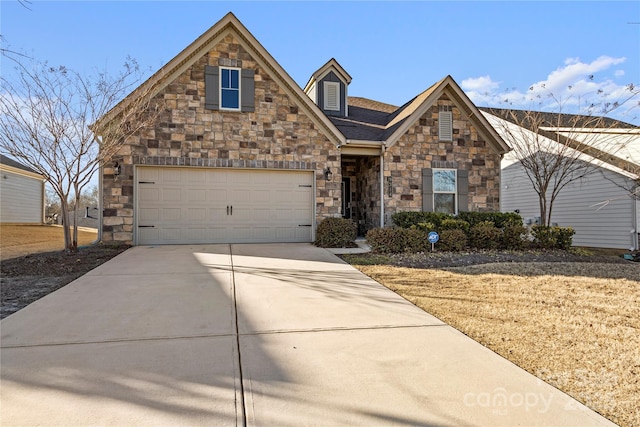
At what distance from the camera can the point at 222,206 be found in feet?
35.3

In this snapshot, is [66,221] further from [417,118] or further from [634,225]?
[634,225]

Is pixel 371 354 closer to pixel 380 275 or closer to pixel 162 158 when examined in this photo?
pixel 380 275

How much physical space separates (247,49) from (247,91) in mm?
1293

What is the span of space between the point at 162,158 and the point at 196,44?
135 inches

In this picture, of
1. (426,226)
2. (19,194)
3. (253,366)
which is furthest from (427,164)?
(19,194)

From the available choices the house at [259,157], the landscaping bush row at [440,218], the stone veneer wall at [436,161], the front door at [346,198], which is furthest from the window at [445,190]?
the front door at [346,198]

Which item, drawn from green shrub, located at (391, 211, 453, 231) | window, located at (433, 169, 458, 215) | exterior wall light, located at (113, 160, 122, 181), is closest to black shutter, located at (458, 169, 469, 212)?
window, located at (433, 169, 458, 215)

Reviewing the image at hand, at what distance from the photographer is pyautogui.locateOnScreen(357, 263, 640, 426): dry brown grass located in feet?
9.00

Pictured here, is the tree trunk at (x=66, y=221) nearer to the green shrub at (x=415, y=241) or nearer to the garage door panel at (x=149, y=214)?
the garage door panel at (x=149, y=214)

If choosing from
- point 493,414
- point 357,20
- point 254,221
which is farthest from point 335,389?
point 357,20

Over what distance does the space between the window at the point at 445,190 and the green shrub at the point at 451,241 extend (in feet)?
8.18

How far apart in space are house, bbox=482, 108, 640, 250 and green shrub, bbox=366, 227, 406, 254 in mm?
7777

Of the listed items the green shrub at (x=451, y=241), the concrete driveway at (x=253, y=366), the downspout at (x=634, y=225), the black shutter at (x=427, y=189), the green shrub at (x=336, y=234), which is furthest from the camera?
the downspout at (x=634, y=225)

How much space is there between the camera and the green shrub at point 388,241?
933cm
